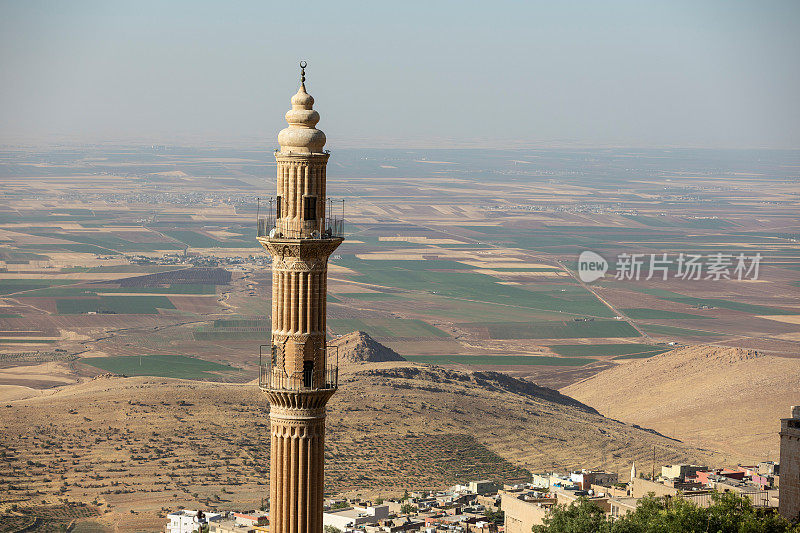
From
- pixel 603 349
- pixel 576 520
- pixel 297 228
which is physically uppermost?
pixel 297 228

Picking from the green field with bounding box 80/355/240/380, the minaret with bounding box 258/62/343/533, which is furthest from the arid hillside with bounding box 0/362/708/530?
the minaret with bounding box 258/62/343/533

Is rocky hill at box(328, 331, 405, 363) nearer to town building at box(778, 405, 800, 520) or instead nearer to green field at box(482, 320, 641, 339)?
green field at box(482, 320, 641, 339)

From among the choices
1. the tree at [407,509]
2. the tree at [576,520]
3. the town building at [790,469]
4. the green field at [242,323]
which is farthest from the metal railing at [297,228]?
the green field at [242,323]

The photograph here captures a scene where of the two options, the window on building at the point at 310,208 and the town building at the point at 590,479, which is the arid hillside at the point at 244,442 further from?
the window on building at the point at 310,208

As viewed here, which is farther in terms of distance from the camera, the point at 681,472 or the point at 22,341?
the point at 22,341

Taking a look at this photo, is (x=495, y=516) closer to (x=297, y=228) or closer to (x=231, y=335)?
(x=297, y=228)

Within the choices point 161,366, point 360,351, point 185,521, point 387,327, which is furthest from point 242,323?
point 185,521

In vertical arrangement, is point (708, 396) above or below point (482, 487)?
above
